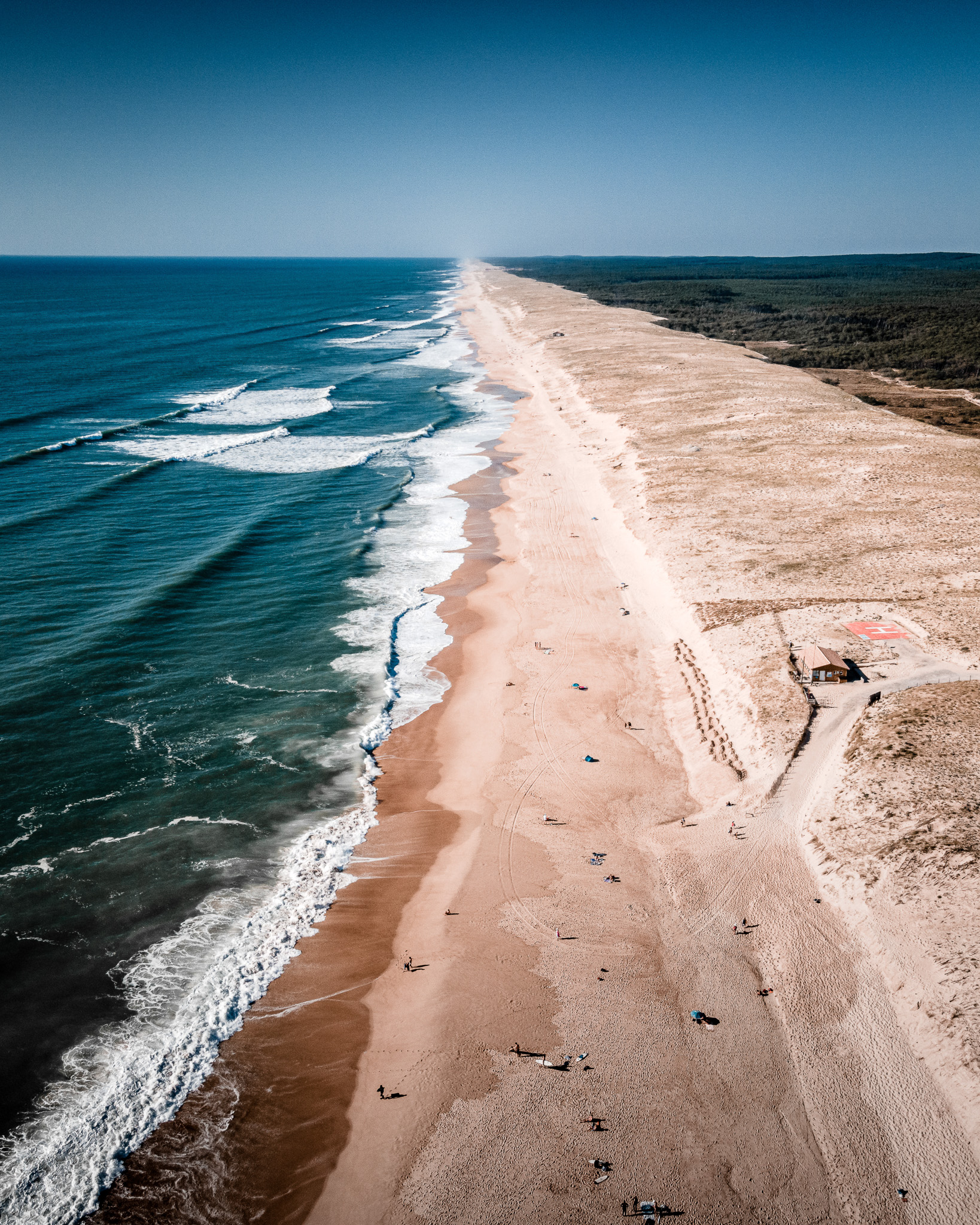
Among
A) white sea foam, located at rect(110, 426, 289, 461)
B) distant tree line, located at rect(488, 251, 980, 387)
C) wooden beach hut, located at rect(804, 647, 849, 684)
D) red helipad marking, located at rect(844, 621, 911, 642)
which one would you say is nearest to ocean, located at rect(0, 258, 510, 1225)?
white sea foam, located at rect(110, 426, 289, 461)

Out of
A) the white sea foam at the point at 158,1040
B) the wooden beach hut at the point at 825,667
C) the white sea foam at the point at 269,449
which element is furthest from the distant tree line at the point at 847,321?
the white sea foam at the point at 158,1040

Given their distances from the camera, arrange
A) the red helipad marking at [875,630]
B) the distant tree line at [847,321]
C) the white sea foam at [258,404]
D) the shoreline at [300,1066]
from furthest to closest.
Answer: the distant tree line at [847,321] < the white sea foam at [258,404] < the red helipad marking at [875,630] < the shoreline at [300,1066]

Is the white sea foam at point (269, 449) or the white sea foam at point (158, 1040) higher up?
the white sea foam at point (269, 449)

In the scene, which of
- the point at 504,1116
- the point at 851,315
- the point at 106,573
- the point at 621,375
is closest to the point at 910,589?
the point at 504,1116

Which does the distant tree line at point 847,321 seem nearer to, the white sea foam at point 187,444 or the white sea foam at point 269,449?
the white sea foam at point 269,449

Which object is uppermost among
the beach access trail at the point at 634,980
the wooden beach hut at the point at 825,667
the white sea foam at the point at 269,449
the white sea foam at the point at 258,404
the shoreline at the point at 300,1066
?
the white sea foam at the point at 258,404

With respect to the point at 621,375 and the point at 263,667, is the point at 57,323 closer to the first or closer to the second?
the point at 621,375
